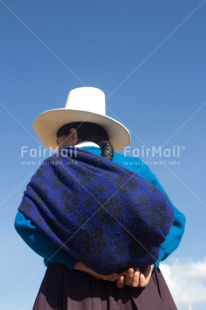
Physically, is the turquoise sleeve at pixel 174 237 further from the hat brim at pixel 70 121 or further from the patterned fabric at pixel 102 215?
the hat brim at pixel 70 121

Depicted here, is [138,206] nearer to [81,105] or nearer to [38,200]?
[38,200]

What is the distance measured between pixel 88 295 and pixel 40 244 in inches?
13.7

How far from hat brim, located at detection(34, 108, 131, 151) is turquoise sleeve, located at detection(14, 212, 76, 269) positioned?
34.6 inches

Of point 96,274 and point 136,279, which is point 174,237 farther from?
point 96,274

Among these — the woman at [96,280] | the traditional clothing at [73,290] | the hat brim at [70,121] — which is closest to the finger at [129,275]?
the woman at [96,280]

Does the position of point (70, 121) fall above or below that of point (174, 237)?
above

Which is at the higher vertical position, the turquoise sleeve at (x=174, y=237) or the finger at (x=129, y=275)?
the turquoise sleeve at (x=174, y=237)

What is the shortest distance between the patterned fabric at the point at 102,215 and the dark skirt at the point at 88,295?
0.16 metres

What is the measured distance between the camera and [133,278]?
2084 mm

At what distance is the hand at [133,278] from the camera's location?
208cm

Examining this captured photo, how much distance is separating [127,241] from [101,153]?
2.05ft

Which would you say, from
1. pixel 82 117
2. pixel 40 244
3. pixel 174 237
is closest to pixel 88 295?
pixel 40 244

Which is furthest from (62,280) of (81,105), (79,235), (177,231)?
(81,105)

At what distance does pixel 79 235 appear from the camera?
6.70 feet
